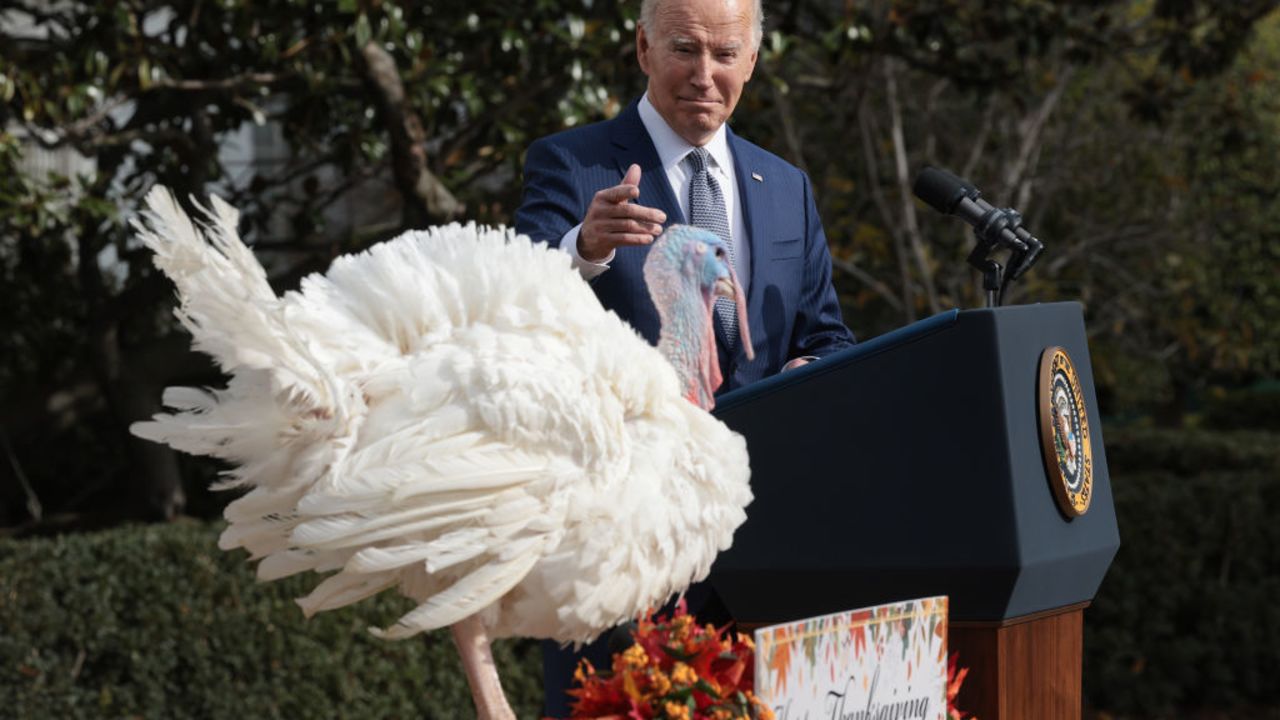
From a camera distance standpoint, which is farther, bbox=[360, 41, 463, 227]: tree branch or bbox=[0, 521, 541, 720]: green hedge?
bbox=[360, 41, 463, 227]: tree branch

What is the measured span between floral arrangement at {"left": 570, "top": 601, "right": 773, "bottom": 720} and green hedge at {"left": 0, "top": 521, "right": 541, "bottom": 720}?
11.9 ft

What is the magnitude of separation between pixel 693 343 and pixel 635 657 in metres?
0.51

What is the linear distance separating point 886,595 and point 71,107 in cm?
400

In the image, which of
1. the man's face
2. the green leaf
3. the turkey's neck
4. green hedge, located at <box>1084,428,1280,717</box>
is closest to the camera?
the turkey's neck

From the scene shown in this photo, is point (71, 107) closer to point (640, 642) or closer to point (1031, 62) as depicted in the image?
point (640, 642)

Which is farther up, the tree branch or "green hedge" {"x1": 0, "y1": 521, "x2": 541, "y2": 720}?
the tree branch

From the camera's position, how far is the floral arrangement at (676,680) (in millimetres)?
1977

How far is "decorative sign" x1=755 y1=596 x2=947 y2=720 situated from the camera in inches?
75.4

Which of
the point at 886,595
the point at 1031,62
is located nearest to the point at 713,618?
the point at 886,595

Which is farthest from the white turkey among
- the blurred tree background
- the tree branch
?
the tree branch

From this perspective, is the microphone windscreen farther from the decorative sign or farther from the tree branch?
the tree branch

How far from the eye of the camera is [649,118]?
8.43 ft

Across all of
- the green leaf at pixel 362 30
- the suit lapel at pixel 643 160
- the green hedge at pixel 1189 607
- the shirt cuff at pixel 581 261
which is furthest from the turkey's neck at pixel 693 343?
the green hedge at pixel 1189 607

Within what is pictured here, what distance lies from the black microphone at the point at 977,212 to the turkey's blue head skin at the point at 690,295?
0.45 meters
